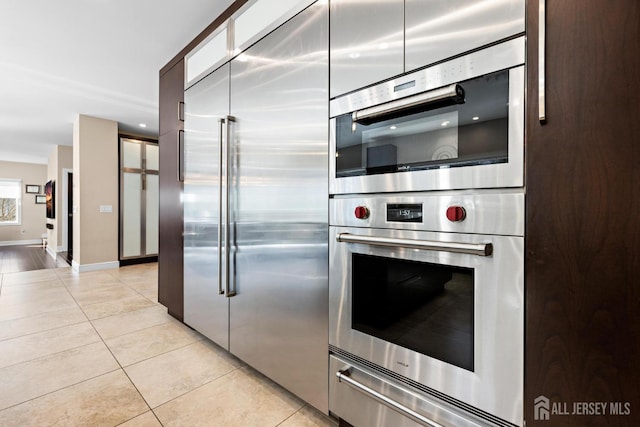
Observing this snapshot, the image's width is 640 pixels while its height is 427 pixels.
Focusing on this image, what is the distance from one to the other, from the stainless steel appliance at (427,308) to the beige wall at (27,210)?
1194 centimetres

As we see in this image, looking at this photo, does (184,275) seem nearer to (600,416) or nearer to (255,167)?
(255,167)

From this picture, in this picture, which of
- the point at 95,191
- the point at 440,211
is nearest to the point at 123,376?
the point at 440,211

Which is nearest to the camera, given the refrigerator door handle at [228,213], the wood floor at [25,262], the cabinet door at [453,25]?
the cabinet door at [453,25]

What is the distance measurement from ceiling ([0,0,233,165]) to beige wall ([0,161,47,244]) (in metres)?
5.16

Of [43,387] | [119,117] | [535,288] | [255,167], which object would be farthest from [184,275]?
[119,117]

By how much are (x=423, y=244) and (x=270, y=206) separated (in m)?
0.93

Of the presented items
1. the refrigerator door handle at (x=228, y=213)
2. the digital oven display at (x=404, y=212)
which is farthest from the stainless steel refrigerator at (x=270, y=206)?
the digital oven display at (x=404, y=212)

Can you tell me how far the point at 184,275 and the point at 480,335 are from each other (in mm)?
2297

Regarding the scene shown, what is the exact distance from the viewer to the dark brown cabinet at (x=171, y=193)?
2568 mm

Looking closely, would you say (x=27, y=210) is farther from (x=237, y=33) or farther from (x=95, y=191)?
(x=237, y=33)

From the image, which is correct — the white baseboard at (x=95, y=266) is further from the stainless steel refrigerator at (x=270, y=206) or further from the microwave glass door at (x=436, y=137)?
the microwave glass door at (x=436, y=137)

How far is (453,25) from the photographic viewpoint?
1026mm

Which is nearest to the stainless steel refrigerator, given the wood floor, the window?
the wood floor

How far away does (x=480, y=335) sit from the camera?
98 cm
